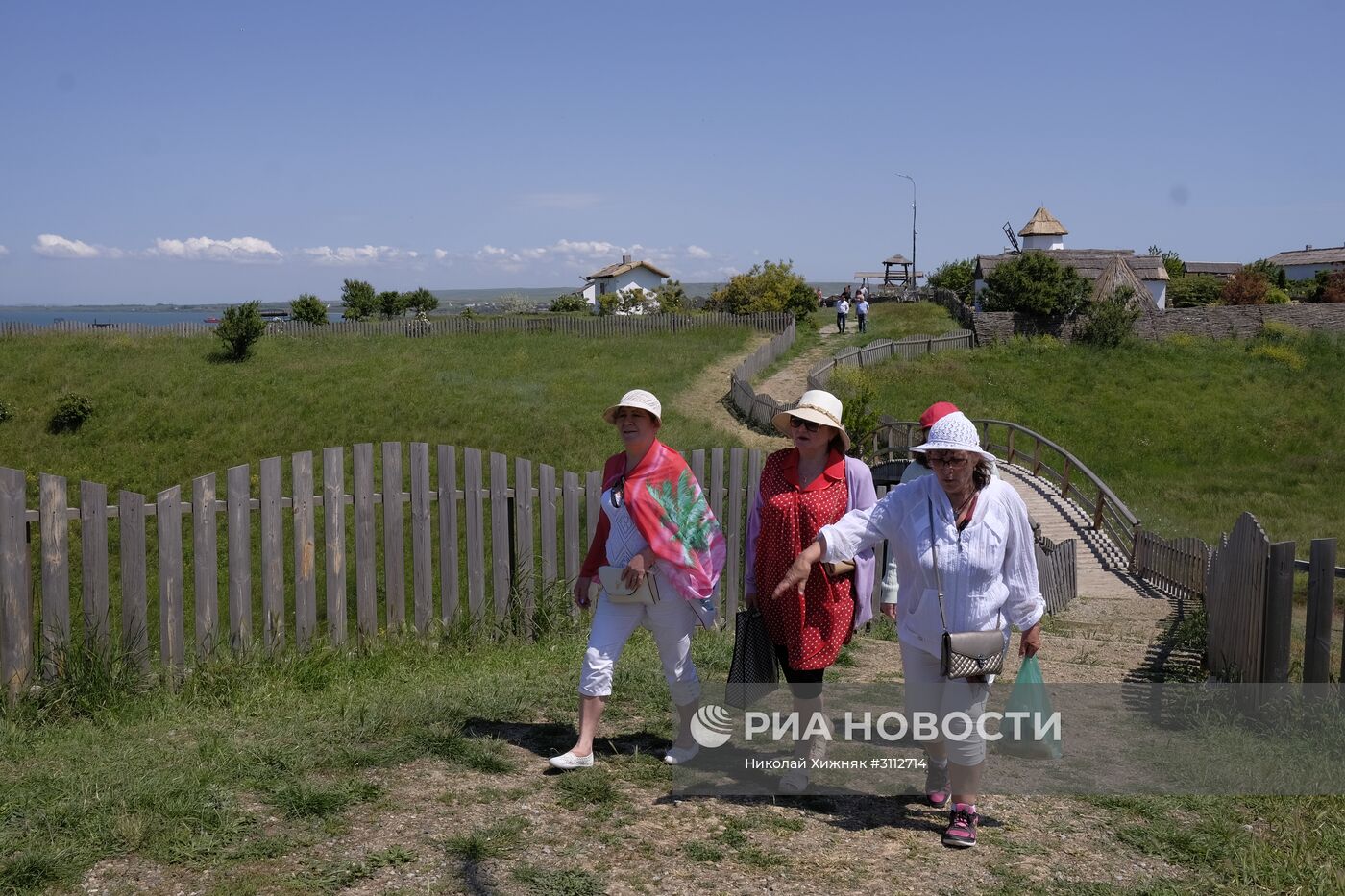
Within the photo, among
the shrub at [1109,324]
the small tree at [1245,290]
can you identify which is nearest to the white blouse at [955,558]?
the shrub at [1109,324]

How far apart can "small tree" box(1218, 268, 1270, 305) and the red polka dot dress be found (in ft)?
171

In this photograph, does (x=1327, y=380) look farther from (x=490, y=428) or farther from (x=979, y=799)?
(x=979, y=799)

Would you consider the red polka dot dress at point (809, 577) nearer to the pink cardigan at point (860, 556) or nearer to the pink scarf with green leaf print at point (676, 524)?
the pink cardigan at point (860, 556)

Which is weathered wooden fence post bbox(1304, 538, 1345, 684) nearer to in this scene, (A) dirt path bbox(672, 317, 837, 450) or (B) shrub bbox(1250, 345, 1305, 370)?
(A) dirt path bbox(672, 317, 837, 450)

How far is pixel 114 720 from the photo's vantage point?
5.38 meters

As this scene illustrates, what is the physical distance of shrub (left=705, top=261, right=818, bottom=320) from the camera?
50312 mm

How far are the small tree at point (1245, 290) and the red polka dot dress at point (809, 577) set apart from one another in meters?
52.2

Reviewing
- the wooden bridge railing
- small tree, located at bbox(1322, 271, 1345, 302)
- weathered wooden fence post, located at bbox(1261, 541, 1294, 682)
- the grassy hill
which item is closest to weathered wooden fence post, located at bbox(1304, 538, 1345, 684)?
weathered wooden fence post, located at bbox(1261, 541, 1294, 682)

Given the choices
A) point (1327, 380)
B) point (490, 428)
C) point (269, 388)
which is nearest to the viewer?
point (490, 428)

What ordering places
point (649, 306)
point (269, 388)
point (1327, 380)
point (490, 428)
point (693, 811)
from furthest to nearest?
point (649, 306) → point (1327, 380) → point (269, 388) → point (490, 428) → point (693, 811)

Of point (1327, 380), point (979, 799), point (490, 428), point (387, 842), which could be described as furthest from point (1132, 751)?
point (1327, 380)

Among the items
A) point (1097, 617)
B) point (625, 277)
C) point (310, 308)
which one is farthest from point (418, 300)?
point (1097, 617)

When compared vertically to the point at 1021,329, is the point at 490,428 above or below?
below

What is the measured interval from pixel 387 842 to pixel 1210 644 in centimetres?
538
